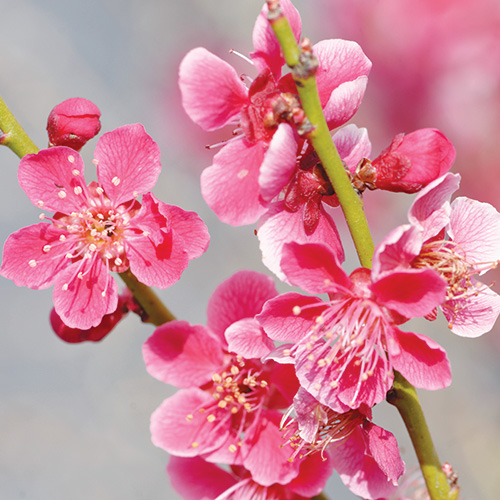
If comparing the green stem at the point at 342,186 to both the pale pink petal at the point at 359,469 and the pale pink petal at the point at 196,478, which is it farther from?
the pale pink petal at the point at 196,478

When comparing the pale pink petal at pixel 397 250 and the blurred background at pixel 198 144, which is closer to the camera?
the pale pink petal at pixel 397 250

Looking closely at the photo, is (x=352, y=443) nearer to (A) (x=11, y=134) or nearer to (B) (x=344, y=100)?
(B) (x=344, y=100)

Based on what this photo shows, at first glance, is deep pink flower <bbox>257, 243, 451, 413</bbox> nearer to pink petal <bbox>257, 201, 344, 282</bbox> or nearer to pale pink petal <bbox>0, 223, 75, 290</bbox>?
pink petal <bbox>257, 201, 344, 282</bbox>

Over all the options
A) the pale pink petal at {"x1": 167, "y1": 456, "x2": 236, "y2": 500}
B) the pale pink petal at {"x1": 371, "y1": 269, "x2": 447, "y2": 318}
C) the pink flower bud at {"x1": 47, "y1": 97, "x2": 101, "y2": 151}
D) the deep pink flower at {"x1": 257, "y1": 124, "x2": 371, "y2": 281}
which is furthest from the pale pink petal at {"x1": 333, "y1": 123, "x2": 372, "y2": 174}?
the pale pink petal at {"x1": 167, "y1": 456, "x2": 236, "y2": 500}

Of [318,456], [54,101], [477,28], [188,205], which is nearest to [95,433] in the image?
[188,205]

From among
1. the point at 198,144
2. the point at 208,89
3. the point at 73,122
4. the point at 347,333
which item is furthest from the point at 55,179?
the point at 198,144

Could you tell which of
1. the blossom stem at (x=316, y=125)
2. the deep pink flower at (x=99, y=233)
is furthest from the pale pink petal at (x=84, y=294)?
the blossom stem at (x=316, y=125)
